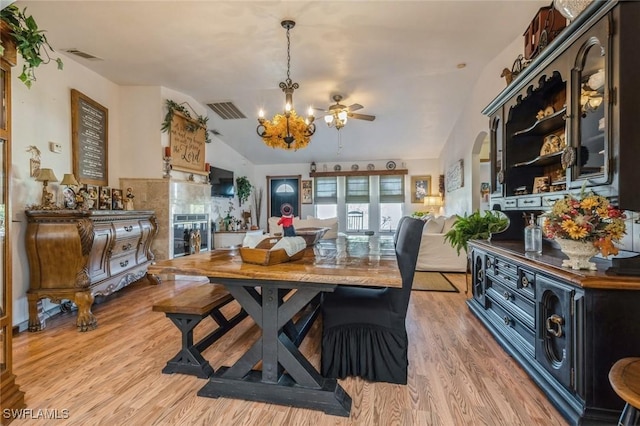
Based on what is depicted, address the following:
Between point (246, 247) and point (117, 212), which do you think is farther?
point (117, 212)

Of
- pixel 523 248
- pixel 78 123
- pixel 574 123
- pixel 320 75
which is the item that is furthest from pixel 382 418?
pixel 78 123

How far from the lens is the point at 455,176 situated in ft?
20.3

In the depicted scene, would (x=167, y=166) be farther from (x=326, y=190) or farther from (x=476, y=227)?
(x=326, y=190)

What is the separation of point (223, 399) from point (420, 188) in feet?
25.1

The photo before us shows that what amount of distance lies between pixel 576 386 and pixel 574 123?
4.83 ft

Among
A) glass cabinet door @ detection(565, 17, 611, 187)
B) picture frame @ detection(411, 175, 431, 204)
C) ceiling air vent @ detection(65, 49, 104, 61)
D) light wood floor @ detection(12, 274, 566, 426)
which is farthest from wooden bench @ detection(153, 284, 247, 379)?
picture frame @ detection(411, 175, 431, 204)

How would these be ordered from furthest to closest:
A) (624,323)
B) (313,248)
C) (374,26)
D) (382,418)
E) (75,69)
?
(75,69) < (374,26) < (313,248) < (382,418) < (624,323)

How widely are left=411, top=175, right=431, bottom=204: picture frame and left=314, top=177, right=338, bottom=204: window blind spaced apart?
7.09 feet

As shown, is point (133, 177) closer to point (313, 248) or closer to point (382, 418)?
point (313, 248)

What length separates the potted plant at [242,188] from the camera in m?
8.05

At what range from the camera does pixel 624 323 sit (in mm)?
1451

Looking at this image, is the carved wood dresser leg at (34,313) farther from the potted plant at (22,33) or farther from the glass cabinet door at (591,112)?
the glass cabinet door at (591,112)

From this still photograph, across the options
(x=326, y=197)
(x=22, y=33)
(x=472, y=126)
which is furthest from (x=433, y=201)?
(x=22, y=33)

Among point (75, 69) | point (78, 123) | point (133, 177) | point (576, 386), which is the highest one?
point (75, 69)
